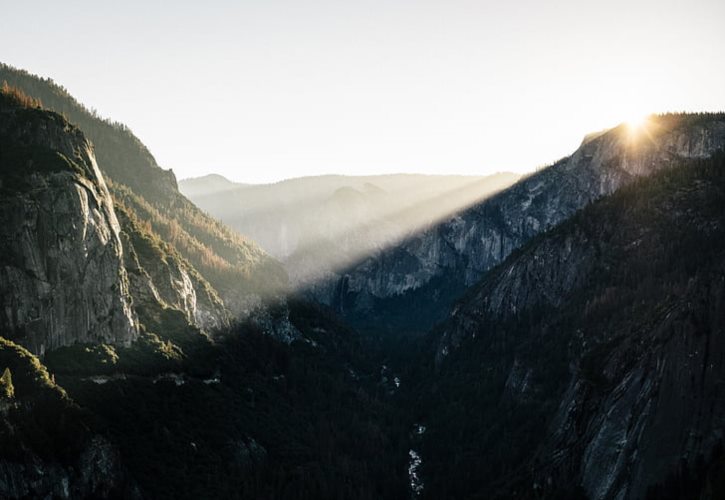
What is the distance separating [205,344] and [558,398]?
331 ft

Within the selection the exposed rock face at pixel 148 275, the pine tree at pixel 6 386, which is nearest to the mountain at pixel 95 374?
the pine tree at pixel 6 386

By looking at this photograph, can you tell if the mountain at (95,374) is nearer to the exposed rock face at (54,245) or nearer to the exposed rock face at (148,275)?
the exposed rock face at (54,245)

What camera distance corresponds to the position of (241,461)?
532ft

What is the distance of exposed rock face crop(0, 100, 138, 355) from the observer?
13700 cm

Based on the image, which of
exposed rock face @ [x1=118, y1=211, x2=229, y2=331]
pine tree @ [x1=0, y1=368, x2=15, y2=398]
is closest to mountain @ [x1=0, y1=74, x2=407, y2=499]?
pine tree @ [x1=0, y1=368, x2=15, y2=398]

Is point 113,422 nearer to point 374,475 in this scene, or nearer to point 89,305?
point 89,305

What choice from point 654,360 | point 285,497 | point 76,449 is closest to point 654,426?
point 654,360

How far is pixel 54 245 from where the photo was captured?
14362cm

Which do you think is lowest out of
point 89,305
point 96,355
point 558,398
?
point 558,398

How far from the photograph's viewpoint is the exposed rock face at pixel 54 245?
137000 millimetres

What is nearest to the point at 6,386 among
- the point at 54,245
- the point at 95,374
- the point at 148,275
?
the point at 95,374

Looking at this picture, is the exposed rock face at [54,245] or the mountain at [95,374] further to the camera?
the exposed rock face at [54,245]

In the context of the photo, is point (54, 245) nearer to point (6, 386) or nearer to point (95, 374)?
point (95, 374)

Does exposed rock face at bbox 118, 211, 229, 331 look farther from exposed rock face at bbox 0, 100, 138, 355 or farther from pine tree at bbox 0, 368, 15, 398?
pine tree at bbox 0, 368, 15, 398
